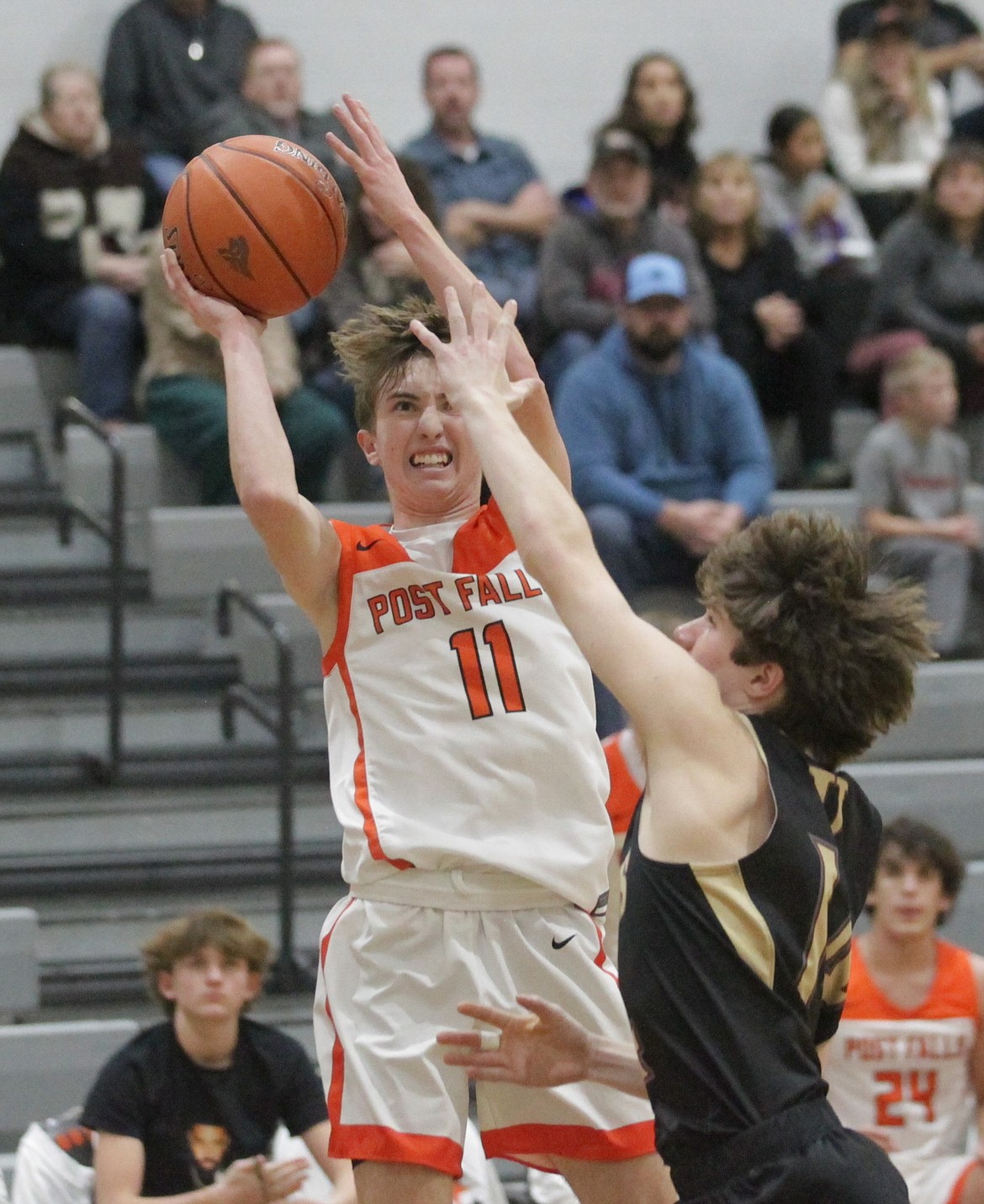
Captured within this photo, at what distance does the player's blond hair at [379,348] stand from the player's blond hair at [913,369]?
405 centimetres

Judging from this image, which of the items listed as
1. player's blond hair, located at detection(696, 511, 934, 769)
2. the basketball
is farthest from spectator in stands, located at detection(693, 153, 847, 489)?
player's blond hair, located at detection(696, 511, 934, 769)

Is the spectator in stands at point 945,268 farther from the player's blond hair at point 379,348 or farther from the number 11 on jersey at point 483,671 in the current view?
the number 11 on jersey at point 483,671

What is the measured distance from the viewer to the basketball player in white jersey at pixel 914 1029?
200 inches

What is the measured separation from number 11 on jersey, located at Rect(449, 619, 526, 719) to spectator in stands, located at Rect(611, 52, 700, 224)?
4987mm

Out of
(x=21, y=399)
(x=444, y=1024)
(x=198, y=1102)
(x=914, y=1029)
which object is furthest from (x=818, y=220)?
(x=444, y=1024)

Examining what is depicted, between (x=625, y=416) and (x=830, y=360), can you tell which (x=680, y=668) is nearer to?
(x=625, y=416)

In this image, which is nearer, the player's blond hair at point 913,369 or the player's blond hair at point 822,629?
the player's blond hair at point 822,629

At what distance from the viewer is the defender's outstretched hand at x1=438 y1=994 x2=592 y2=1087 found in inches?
106

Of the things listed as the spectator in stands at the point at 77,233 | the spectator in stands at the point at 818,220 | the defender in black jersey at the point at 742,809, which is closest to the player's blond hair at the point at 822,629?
the defender in black jersey at the point at 742,809

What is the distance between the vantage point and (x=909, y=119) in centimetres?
879

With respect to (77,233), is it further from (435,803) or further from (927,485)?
(435,803)

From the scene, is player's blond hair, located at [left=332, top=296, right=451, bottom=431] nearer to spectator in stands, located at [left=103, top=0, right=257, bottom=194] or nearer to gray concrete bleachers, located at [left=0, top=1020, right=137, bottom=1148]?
gray concrete bleachers, located at [left=0, top=1020, right=137, bottom=1148]

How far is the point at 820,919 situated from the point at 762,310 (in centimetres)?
540

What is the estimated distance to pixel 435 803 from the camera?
3162mm
